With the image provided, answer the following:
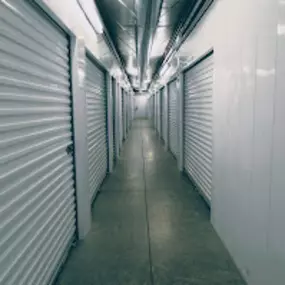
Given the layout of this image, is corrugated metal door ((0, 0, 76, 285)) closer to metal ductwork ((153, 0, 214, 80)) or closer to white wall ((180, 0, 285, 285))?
white wall ((180, 0, 285, 285))

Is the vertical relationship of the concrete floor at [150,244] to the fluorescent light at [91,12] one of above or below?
below

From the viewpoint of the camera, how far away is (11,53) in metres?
1.69

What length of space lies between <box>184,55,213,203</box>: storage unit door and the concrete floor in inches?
16.0

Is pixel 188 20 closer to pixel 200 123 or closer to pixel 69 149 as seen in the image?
pixel 200 123

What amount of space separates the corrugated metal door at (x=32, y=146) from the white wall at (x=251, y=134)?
5.43 feet

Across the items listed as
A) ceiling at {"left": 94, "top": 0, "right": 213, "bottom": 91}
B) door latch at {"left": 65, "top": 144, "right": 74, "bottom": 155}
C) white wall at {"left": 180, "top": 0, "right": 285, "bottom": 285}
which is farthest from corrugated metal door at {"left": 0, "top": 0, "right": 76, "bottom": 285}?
white wall at {"left": 180, "top": 0, "right": 285, "bottom": 285}

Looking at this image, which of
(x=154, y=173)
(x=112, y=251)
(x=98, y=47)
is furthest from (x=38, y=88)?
(x=154, y=173)

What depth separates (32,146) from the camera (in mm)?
1984

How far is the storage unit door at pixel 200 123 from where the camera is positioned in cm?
402

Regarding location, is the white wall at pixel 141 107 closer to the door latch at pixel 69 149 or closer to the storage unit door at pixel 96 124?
the storage unit door at pixel 96 124

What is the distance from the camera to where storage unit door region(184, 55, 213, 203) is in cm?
402

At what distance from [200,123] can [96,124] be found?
1824 mm

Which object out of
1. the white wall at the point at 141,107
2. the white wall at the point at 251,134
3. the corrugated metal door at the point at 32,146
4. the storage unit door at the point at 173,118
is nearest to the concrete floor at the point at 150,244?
the white wall at the point at 251,134

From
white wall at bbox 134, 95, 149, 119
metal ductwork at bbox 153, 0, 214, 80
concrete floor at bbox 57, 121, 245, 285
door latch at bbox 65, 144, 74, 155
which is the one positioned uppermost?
metal ductwork at bbox 153, 0, 214, 80
